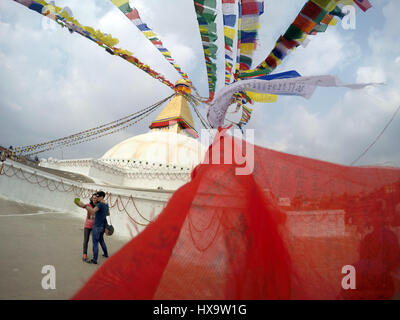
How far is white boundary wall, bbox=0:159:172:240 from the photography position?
7270 millimetres

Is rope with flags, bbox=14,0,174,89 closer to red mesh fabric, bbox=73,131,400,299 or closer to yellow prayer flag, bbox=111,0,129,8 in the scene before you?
yellow prayer flag, bbox=111,0,129,8

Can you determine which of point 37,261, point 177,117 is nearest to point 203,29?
point 37,261

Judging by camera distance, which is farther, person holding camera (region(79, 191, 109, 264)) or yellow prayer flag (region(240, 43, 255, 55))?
yellow prayer flag (region(240, 43, 255, 55))

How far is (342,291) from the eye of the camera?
7.99 feet

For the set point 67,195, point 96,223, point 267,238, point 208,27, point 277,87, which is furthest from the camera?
point 67,195

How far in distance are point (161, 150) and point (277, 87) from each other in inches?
691

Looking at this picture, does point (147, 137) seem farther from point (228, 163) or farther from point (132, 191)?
point (228, 163)

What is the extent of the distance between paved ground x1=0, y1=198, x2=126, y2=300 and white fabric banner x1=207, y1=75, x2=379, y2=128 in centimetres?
327

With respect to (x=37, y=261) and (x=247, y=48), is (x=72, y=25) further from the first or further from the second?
(x=37, y=261)

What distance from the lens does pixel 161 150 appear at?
64.6ft

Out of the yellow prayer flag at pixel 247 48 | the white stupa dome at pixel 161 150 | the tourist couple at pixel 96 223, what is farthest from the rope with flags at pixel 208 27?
the white stupa dome at pixel 161 150

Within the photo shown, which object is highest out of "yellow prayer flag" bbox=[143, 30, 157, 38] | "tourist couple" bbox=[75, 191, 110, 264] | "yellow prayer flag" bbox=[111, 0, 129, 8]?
"yellow prayer flag" bbox=[143, 30, 157, 38]

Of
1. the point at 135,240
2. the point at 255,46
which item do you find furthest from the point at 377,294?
the point at 255,46

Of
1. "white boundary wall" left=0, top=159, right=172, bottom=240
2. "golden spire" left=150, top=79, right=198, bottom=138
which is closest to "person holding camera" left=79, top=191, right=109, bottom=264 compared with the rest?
"white boundary wall" left=0, top=159, right=172, bottom=240
